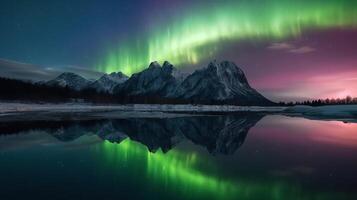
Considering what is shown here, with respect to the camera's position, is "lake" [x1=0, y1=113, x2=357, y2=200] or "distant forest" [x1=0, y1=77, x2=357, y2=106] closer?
"lake" [x1=0, y1=113, x2=357, y2=200]

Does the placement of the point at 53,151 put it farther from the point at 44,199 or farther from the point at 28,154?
the point at 44,199

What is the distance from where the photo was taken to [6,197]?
9.26 meters

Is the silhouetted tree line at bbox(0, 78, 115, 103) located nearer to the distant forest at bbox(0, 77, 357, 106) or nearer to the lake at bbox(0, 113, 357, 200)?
the distant forest at bbox(0, 77, 357, 106)

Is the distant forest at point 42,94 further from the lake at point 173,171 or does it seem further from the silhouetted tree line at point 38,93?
the lake at point 173,171

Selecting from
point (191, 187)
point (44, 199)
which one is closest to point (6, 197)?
point (44, 199)

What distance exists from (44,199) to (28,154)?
8.96 m

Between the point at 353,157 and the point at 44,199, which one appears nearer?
the point at 44,199

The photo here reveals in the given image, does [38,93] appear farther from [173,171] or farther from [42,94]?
[173,171]

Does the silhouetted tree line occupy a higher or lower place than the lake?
higher

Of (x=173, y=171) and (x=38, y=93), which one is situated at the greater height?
(x=38, y=93)

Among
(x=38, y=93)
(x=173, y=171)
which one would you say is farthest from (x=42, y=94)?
(x=173, y=171)

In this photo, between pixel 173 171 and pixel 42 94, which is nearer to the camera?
pixel 173 171

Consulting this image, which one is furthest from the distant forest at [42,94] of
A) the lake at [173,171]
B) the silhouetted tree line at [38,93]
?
the lake at [173,171]

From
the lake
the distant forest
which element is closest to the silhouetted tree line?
the distant forest
